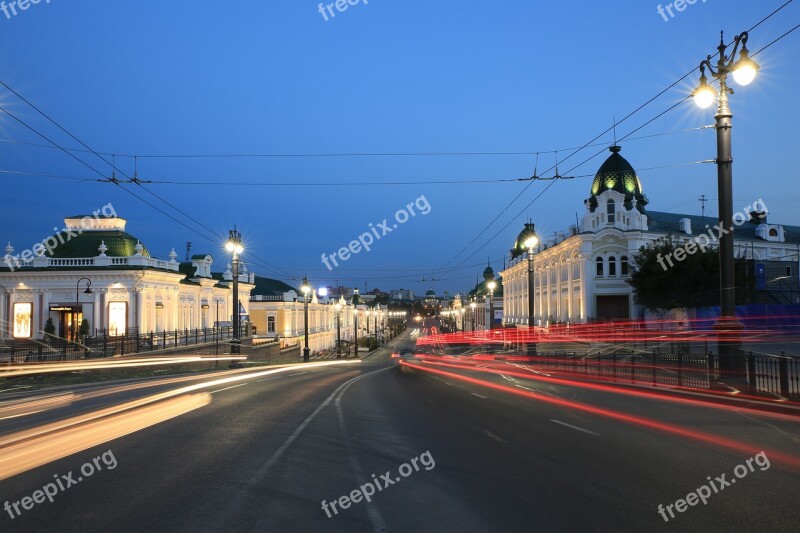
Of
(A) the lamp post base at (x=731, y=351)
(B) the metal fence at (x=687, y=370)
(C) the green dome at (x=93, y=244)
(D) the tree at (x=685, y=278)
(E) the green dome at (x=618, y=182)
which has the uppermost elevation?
(E) the green dome at (x=618, y=182)

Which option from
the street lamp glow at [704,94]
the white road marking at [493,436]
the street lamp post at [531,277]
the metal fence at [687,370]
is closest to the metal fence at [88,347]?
the street lamp post at [531,277]

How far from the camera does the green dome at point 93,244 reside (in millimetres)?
47969

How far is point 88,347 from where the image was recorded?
31547mm

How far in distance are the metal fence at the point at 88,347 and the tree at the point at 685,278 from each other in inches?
1310

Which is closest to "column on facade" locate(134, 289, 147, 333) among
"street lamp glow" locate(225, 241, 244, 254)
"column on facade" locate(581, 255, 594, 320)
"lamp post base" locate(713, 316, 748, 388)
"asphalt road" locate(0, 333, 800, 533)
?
"street lamp glow" locate(225, 241, 244, 254)

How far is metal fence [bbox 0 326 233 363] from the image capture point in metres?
28.1

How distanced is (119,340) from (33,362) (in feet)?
31.0

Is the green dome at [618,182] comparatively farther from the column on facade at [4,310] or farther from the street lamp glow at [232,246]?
the column on facade at [4,310]

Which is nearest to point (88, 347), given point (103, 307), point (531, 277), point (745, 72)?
point (103, 307)

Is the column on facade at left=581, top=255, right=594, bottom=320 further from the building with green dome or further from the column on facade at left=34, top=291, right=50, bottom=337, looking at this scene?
the column on facade at left=34, top=291, right=50, bottom=337

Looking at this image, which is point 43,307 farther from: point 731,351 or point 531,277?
point 731,351

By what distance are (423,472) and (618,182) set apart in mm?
53083

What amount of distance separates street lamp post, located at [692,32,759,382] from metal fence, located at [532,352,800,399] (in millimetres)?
466

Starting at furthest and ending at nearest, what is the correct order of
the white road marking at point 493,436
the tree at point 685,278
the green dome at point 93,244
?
the green dome at point 93,244, the tree at point 685,278, the white road marking at point 493,436
